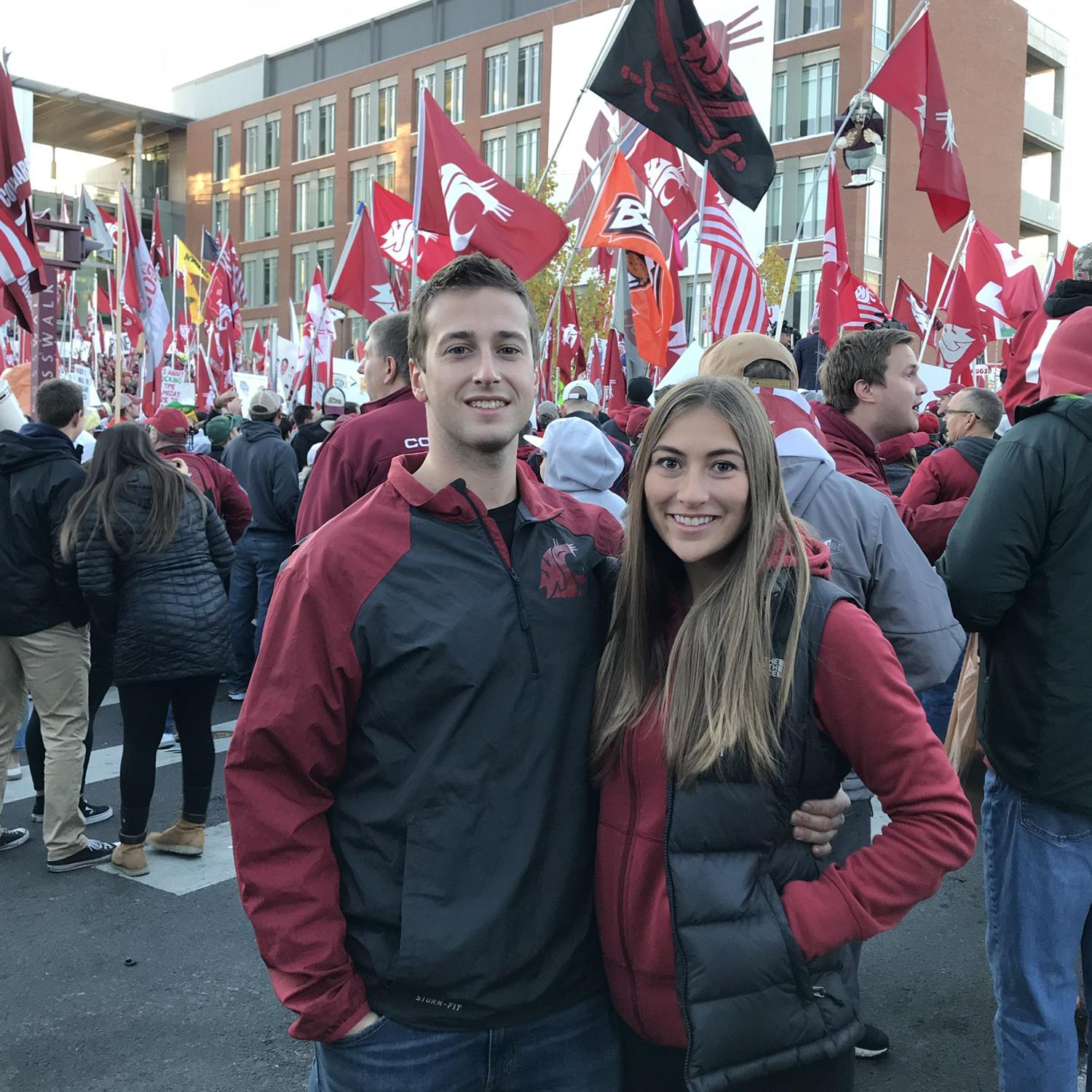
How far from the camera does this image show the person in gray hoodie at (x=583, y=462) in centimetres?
521

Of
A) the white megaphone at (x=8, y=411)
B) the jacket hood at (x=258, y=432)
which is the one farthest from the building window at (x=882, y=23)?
the white megaphone at (x=8, y=411)

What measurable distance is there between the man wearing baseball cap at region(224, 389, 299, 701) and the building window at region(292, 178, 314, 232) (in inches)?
2256

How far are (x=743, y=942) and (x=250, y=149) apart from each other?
7064cm

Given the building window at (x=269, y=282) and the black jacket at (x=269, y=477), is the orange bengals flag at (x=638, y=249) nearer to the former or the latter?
the black jacket at (x=269, y=477)

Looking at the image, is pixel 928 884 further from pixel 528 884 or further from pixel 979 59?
pixel 979 59

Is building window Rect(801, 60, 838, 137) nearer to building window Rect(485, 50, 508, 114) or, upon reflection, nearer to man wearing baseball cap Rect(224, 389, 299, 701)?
building window Rect(485, 50, 508, 114)

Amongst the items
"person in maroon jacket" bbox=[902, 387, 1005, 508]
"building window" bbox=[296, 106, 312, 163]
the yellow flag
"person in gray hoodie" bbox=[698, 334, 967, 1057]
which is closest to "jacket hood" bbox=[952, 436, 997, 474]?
"person in maroon jacket" bbox=[902, 387, 1005, 508]

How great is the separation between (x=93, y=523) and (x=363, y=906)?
3555mm

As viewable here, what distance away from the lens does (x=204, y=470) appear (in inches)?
267

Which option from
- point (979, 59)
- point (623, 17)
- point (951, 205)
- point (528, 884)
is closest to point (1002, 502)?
point (528, 884)

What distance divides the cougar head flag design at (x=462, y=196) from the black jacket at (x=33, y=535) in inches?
158

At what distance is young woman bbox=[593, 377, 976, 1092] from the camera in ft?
5.80

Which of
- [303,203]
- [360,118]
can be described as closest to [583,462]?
[360,118]

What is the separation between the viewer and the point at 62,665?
518cm
